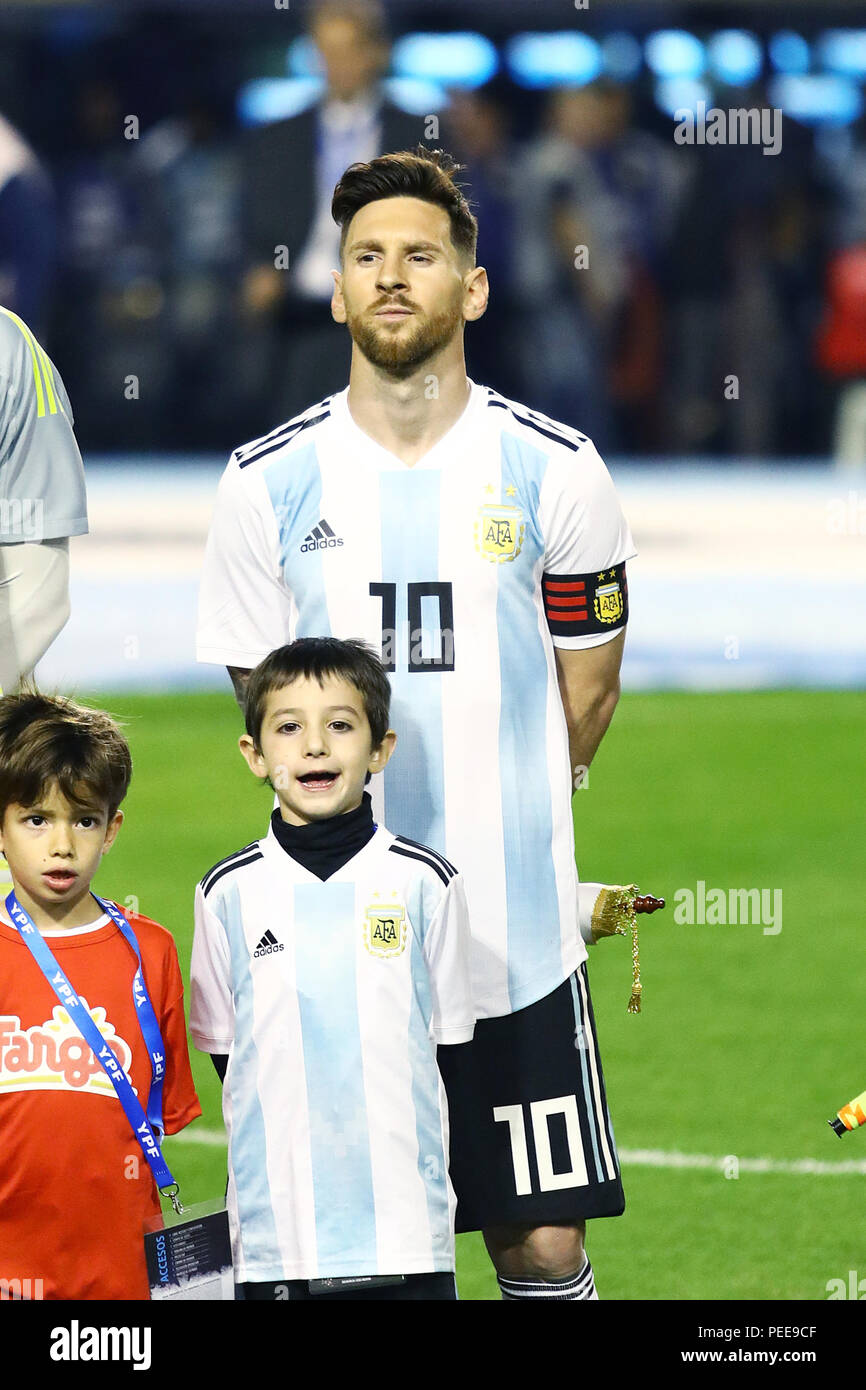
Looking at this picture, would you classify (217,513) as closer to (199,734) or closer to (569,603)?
(569,603)

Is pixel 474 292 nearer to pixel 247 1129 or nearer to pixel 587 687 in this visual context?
pixel 587 687

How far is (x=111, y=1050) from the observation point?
3.99 meters

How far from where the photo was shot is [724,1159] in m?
6.18

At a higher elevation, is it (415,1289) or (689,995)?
(689,995)

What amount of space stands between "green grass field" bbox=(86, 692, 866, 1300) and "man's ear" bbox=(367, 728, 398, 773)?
1.61m

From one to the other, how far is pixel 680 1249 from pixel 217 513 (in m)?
2.18

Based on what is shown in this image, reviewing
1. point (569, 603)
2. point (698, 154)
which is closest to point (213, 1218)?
point (569, 603)

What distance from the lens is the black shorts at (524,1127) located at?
170 inches

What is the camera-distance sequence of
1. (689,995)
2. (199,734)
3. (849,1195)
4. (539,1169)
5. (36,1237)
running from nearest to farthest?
(36,1237) < (539,1169) < (849,1195) < (689,995) < (199,734)

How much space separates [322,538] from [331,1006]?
874 mm

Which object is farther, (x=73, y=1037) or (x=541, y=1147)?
(x=541, y=1147)
